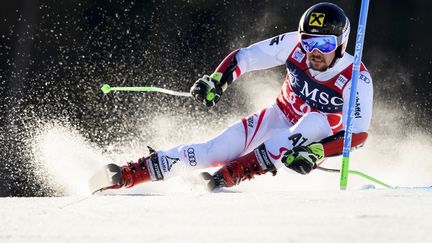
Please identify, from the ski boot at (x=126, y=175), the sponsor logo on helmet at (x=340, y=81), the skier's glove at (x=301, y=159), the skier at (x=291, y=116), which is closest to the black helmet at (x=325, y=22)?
the skier at (x=291, y=116)

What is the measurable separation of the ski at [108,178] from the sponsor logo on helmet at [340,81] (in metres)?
1.66

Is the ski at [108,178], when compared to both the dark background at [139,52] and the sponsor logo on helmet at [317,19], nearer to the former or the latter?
the sponsor logo on helmet at [317,19]

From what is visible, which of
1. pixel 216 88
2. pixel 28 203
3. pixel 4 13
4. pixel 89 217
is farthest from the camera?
pixel 4 13

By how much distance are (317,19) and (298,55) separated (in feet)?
1.45

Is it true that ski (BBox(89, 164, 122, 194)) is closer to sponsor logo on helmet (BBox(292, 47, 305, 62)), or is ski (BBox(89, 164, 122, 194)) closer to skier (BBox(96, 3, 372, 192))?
skier (BBox(96, 3, 372, 192))

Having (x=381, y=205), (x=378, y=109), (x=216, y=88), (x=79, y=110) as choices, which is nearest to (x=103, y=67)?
(x=79, y=110)

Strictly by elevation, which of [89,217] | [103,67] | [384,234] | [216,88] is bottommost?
[384,234]

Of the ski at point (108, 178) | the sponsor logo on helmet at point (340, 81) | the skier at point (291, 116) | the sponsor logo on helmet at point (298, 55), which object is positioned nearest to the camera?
the skier at point (291, 116)

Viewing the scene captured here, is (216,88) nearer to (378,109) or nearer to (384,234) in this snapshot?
(384,234)

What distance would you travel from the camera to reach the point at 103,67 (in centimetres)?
1045

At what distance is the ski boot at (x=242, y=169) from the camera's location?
18.1ft

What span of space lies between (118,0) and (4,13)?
5.05 ft

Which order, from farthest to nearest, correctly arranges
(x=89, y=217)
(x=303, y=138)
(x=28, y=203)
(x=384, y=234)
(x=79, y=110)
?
1. (x=79, y=110)
2. (x=303, y=138)
3. (x=28, y=203)
4. (x=89, y=217)
5. (x=384, y=234)

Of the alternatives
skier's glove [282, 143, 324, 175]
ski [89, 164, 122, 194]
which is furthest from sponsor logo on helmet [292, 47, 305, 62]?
ski [89, 164, 122, 194]
